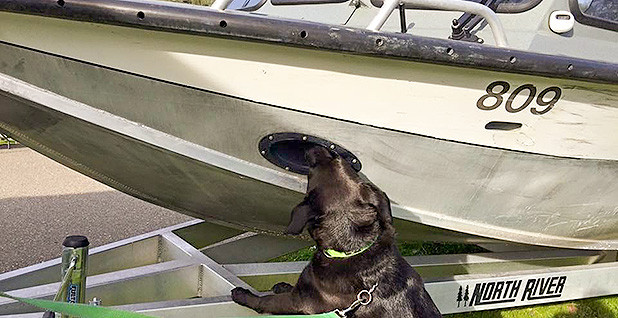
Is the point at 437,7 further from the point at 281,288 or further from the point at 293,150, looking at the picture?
the point at 281,288

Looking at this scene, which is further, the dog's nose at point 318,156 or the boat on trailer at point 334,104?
the dog's nose at point 318,156

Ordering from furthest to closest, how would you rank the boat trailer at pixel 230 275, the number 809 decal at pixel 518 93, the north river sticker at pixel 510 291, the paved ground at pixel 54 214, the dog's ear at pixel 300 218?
the paved ground at pixel 54 214
the north river sticker at pixel 510 291
the boat trailer at pixel 230 275
the number 809 decal at pixel 518 93
the dog's ear at pixel 300 218

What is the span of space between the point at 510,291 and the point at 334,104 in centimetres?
158

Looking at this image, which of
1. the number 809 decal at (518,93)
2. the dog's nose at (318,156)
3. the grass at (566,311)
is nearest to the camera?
the dog's nose at (318,156)

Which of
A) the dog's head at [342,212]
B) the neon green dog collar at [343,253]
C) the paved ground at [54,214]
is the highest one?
the dog's head at [342,212]

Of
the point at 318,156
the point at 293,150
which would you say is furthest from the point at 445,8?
the point at 293,150

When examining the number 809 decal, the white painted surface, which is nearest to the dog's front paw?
the white painted surface

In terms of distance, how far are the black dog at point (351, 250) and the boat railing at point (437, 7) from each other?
0.55 meters

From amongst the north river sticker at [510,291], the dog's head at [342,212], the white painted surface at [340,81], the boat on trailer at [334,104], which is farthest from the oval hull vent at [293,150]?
the north river sticker at [510,291]

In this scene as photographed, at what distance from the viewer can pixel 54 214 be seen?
18.3ft

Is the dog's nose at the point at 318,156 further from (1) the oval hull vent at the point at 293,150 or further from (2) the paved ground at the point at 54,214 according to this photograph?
(2) the paved ground at the point at 54,214

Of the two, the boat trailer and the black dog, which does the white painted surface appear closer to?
the black dog

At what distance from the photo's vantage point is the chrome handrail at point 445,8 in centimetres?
237

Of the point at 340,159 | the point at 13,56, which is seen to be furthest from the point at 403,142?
the point at 13,56
